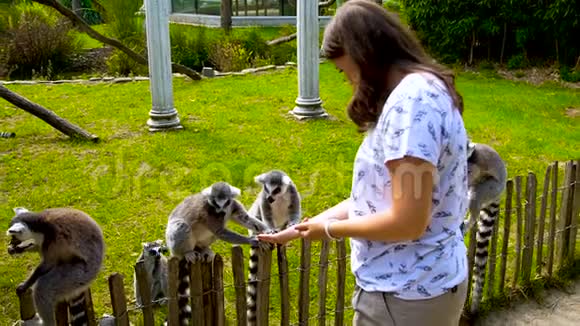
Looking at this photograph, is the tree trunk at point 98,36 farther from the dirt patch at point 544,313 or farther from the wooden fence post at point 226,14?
the dirt patch at point 544,313

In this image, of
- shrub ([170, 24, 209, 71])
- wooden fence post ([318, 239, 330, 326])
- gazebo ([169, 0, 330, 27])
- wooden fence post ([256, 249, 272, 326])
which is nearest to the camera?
wooden fence post ([256, 249, 272, 326])

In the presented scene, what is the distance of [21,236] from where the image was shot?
2.48 metres

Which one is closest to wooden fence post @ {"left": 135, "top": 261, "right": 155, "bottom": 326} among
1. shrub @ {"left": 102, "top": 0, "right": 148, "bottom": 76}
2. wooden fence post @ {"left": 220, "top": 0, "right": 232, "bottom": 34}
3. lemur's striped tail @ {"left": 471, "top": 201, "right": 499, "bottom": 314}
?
lemur's striped tail @ {"left": 471, "top": 201, "right": 499, "bottom": 314}

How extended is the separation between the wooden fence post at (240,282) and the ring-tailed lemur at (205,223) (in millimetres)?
316

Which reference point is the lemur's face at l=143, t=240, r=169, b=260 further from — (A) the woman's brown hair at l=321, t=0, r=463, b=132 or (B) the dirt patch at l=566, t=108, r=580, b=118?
(B) the dirt patch at l=566, t=108, r=580, b=118

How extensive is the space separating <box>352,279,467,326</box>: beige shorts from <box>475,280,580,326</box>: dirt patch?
6.25ft

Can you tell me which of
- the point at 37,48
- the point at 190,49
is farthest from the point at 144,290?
the point at 37,48

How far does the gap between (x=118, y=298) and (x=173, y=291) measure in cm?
26

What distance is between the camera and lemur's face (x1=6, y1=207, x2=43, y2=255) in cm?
247

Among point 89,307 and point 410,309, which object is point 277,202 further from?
point 410,309

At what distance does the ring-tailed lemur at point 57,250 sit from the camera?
240 cm

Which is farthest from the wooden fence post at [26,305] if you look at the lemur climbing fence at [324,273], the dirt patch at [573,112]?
the dirt patch at [573,112]

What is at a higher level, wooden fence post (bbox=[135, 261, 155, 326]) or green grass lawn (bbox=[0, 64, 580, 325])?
wooden fence post (bbox=[135, 261, 155, 326])

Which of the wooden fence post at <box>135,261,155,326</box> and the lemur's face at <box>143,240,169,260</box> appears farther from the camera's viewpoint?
the lemur's face at <box>143,240,169,260</box>
